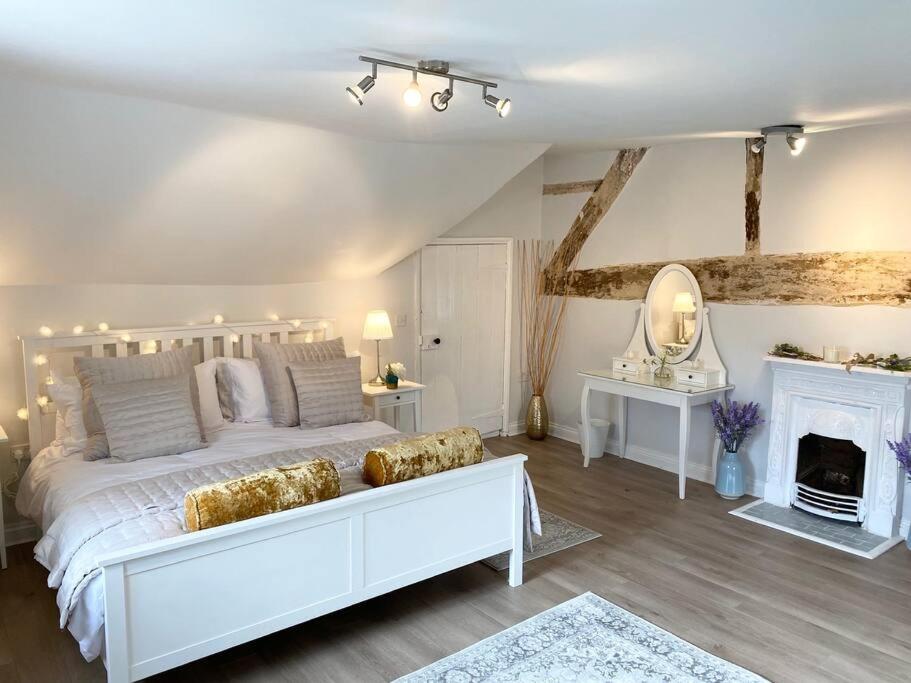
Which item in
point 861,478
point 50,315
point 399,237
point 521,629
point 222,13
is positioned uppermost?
point 222,13

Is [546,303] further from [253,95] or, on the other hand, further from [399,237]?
[253,95]

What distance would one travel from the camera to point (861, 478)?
4.37 metres

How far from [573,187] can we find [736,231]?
1.56 m

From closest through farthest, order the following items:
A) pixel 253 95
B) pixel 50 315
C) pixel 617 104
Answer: pixel 253 95, pixel 617 104, pixel 50 315

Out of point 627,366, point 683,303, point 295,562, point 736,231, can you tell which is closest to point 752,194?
point 736,231

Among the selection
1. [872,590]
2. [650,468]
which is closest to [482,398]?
[650,468]

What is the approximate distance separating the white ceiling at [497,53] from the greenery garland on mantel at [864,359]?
56.5 inches

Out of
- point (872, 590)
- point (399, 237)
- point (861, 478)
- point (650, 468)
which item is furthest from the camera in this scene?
point (650, 468)

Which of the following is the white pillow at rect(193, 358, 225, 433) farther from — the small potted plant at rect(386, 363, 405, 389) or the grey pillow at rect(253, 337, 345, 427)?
the small potted plant at rect(386, 363, 405, 389)

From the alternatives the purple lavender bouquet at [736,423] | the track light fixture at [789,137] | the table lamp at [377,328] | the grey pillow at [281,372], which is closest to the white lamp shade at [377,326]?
the table lamp at [377,328]

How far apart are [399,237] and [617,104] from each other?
7.46ft

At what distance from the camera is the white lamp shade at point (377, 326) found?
5.15m

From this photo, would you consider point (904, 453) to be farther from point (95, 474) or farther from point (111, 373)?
point (111, 373)

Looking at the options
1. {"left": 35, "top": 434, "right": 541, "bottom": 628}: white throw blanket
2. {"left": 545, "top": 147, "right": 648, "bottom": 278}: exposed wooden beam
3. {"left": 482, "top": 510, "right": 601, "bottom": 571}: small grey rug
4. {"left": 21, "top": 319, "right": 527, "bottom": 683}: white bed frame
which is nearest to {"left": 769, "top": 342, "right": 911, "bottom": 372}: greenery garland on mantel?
{"left": 482, "top": 510, "right": 601, "bottom": 571}: small grey rug
